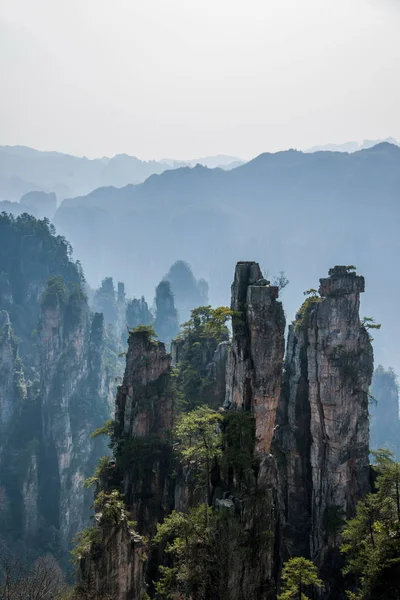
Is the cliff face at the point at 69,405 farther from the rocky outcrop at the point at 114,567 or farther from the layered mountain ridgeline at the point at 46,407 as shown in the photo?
the rocky outcrop at the point at 114,567

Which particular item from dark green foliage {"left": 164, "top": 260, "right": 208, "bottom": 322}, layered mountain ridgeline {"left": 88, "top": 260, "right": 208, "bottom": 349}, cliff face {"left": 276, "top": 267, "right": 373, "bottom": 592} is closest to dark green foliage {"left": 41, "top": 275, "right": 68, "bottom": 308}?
layered mountain ridgeline {"left": 88, "top": 260, "right": 208, "bottom": 349}

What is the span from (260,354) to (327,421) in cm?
761

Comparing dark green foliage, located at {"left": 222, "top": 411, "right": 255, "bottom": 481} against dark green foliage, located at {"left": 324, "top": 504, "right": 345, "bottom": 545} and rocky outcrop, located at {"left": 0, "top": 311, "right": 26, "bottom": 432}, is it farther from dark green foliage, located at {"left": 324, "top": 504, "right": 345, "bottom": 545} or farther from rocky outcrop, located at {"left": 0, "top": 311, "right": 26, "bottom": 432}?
rocky outcrop, located at {"left": 0, "top": 311, "right": 26, "bottom": 432}

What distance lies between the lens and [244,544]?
57.5ft

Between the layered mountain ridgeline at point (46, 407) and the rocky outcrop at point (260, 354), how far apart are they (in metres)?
28.6

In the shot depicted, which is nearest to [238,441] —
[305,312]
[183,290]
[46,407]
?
[305,312]

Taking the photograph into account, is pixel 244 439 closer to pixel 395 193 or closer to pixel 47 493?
pixel 47 493

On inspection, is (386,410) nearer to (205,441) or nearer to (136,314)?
(136,314)

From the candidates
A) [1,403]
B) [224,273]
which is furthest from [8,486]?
[224,273]

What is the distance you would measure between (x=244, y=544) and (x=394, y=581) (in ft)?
16.8

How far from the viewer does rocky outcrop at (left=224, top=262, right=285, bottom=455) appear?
21.1 metres

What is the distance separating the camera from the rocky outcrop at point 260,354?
21141 millimetres

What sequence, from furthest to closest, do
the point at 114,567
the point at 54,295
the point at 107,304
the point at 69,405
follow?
the point at 107,304 → the point at 69,405 → the point at 54,295 → the point at 114,567

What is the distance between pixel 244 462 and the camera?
19.2m
